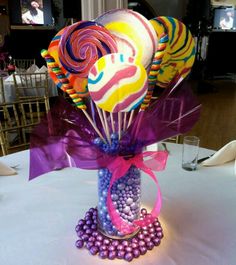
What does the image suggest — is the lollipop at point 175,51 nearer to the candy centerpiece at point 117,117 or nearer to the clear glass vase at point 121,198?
the candy centerpiece at point 117,117

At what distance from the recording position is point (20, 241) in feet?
2.51

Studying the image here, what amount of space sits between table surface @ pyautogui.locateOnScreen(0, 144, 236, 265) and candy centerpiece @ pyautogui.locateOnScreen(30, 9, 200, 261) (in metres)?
0.05

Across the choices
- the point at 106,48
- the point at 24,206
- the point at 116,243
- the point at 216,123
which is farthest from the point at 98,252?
the point at 216,123

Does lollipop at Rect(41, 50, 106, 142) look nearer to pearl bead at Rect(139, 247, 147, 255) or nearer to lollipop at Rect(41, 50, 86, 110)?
lollipop at Rect(41, 50, 86, 110)

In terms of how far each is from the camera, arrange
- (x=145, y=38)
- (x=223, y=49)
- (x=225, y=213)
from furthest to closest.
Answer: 1. (x=223, y=49)
2. (x=225, y=213)
3. (x=145, y=38)

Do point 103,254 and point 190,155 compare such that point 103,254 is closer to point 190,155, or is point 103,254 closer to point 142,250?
point 142,250

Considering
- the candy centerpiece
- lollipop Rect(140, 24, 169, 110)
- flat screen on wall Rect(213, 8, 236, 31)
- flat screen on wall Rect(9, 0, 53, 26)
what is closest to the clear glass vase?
the candy centerpiece

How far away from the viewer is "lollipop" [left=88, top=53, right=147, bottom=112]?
0.56 meters

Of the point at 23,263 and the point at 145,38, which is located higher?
the point at 145,38

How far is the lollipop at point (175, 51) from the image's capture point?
71cm

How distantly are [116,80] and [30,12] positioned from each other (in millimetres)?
6630

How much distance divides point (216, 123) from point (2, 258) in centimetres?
377

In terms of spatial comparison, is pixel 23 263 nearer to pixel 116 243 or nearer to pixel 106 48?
pixel 116 243

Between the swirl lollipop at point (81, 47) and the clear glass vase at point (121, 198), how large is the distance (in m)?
0.23
